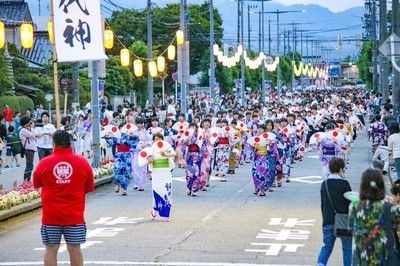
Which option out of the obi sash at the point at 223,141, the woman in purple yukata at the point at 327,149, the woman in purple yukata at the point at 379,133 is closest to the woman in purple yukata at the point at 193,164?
the woman in purple yukata at the point at 327,149

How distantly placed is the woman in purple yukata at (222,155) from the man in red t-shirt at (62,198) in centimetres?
1730

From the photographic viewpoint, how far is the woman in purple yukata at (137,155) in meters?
25.9

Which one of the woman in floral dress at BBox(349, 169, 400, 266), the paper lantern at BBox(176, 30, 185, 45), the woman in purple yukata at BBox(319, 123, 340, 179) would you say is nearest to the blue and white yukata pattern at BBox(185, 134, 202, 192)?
the woman in purple yukata at BBox(319, 123, 340, 179)

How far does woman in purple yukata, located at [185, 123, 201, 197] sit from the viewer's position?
25.0m

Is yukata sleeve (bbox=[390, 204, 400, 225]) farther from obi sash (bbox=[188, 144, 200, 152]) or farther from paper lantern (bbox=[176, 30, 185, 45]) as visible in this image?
paper lantern (bbox=[176, 30, 185, 45])

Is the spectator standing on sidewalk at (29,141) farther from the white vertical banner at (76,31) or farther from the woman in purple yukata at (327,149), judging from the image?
the woman in purple yukata at (327,149)

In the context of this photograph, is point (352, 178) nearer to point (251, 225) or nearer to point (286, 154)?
point (286, 154)

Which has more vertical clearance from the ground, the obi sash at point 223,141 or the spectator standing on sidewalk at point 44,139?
the spectator standing on sidewalk at point 44,139

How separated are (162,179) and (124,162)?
623 centimetres

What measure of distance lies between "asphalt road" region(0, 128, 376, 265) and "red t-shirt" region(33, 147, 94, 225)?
8.87ft

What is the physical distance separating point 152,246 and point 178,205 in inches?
254

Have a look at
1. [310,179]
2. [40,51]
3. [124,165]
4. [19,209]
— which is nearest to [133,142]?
[124,165]

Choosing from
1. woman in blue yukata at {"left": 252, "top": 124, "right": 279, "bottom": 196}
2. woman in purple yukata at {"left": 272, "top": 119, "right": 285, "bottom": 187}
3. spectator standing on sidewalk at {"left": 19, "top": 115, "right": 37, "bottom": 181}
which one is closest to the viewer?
woman in blue yukata at {"left": 252, "top": 124, "right": 279, "bottom": 196}

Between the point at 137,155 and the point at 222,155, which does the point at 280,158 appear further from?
the point at 137,155
